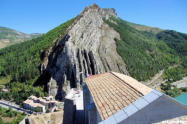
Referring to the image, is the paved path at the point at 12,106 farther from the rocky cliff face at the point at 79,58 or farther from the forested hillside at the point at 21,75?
the rocky cliff face at the point at 79,58

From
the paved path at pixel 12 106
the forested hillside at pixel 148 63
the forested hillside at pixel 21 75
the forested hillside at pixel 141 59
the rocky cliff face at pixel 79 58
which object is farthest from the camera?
the forested hillside at pixel 141 59

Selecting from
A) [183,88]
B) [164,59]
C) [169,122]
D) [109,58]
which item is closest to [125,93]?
[169,122]

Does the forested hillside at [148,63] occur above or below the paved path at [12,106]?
above

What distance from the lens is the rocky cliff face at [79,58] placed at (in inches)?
1907

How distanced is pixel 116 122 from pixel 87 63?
149 feet

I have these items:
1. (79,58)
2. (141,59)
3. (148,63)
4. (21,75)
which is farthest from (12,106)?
(148,63)

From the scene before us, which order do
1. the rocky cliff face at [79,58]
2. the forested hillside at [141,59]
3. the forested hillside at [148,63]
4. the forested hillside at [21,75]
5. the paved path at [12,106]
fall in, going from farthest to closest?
the forested hillside at [141,59], the forested hillside at [148,63], the forested hillside at [21,75], the rocky cliff face at [79,58], the paved path at [12,106]

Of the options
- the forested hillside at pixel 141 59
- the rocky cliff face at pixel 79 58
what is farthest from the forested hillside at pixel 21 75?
the forested hillside at pixel 141 59

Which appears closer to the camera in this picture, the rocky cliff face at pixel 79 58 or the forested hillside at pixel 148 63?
the rocky cliff face at pixel 79 58

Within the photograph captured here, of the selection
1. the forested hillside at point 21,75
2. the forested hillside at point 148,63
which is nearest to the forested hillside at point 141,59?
the forested hillside at point 148,63

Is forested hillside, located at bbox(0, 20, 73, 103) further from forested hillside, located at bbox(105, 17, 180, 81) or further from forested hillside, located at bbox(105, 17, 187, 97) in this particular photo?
forested hillside, located at bbox(105, 17, 187, 97)

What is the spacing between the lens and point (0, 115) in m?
40.5

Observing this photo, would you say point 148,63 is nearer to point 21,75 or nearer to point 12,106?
point 21,75

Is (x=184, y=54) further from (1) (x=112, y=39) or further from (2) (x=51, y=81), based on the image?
(2) (x=51, y=81)
